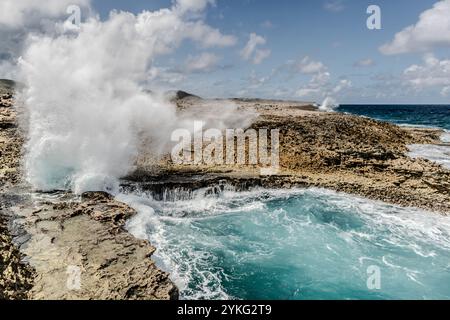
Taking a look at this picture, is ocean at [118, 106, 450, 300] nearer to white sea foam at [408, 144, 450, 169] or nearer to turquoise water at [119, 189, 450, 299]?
turquoise water at [119, 189, 450, 299]

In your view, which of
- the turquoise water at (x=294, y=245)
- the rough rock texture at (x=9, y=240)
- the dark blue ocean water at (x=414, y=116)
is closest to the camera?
the rough rock texture at (x=9, y=240)

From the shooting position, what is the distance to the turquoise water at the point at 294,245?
26.4ft

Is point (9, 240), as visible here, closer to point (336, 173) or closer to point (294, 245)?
point (294, 245)

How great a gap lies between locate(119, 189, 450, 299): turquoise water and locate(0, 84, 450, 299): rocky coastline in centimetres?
64

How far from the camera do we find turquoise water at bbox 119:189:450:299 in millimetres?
8055

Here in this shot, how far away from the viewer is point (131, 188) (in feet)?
41.5

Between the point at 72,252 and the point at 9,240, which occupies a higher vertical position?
the point at 9,240

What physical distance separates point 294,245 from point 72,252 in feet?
18.8

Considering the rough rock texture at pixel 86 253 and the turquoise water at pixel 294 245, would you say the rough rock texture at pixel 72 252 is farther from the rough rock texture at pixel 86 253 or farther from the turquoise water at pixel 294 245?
the turquoise water at pixel 294 245

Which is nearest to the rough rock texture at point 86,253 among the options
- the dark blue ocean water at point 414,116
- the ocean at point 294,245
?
the ocean at point 294,245

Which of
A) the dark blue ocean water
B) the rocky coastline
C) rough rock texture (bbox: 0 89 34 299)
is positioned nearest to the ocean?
the rocky coastline

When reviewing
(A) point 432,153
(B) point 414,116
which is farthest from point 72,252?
(B) point 414,116

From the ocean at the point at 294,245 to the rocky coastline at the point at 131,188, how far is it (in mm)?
638

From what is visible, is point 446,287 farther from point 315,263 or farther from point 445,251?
point 315,263
